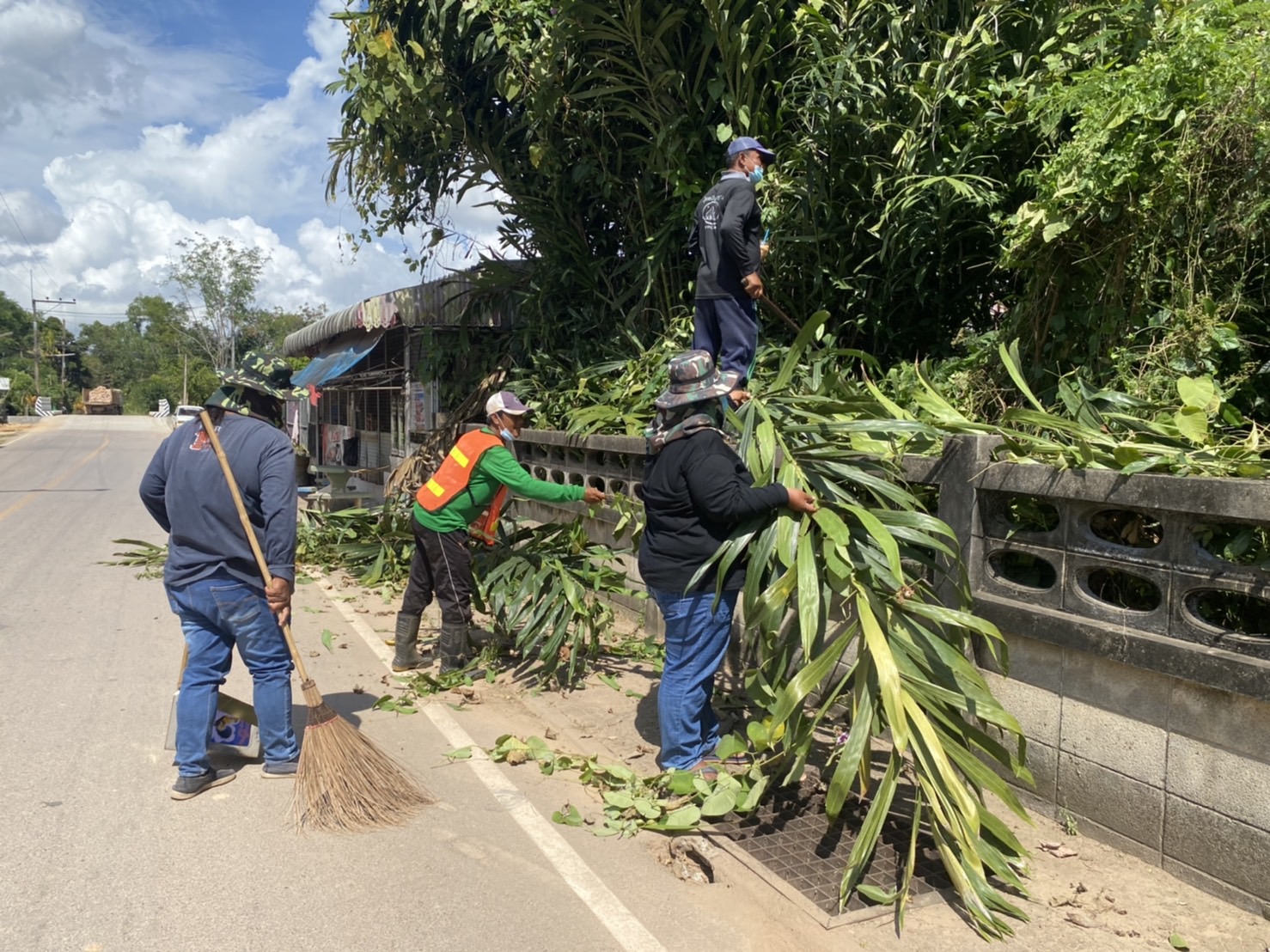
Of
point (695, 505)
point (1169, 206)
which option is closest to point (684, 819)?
point (695, 505)

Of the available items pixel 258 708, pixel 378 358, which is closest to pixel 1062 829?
pixel 258 708

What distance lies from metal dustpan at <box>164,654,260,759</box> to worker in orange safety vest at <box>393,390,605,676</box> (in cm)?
158

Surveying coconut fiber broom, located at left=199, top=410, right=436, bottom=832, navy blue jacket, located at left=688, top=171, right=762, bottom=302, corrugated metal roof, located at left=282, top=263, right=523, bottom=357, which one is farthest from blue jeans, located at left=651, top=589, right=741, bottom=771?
corrugated metal roof, located at left=282, top=263, right=523, bottom=357

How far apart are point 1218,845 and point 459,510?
4.51 m

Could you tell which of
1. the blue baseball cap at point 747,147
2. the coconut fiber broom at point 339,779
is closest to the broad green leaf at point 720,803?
the coconut fiber broom at point 339,779

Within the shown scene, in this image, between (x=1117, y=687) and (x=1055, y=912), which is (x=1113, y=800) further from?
(x=1055, y=912)

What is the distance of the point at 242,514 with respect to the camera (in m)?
4.43

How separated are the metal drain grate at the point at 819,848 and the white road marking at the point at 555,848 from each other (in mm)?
646

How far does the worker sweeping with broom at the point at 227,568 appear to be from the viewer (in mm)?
4480

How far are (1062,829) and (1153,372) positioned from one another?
2.30 metres

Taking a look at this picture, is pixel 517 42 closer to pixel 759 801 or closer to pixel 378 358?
pixel 759 801

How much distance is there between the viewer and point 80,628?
7539 mm

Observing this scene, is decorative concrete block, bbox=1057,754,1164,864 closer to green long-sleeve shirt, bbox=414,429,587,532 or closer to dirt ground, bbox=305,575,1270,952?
dirt ground, bbox=305,575,1270,952

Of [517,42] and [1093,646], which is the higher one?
[517,42]
